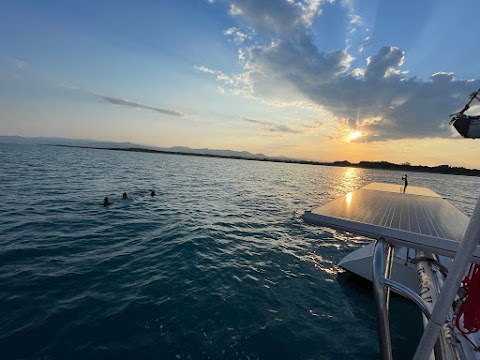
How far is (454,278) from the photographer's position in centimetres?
276

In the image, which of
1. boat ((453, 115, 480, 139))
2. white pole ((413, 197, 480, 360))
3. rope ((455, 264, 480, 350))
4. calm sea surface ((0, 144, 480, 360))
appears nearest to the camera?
white pole ((413, 197, 480, 360))

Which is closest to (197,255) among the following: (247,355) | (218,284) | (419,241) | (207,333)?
(218,284)

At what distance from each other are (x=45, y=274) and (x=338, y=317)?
1123 cm

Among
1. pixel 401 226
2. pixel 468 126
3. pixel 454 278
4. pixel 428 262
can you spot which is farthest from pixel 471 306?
pixel 468 126

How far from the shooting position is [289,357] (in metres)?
6.89

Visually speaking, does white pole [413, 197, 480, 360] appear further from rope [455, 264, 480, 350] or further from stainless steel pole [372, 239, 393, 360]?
rope [455, 264, 480, 350]

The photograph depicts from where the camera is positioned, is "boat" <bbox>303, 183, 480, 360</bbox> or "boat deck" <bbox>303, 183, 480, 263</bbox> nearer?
"boat" <bbox>303, 183, 480, 360</bbox>

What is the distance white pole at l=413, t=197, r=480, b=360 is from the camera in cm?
259

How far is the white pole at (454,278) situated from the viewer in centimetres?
259

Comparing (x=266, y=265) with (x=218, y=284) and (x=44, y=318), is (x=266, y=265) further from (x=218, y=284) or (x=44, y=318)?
(x=44, y=318)

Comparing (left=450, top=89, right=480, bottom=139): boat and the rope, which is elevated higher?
(left=450, top=89, right=480, bottom=139): boat

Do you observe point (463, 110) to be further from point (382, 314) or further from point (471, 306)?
point (471, 306)

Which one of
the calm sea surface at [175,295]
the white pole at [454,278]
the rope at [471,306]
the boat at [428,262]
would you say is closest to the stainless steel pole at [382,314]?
the boat at [428,262]

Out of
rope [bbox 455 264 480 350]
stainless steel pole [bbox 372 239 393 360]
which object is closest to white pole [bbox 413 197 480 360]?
stainless steel pole [bbox 372 239 393 360]
